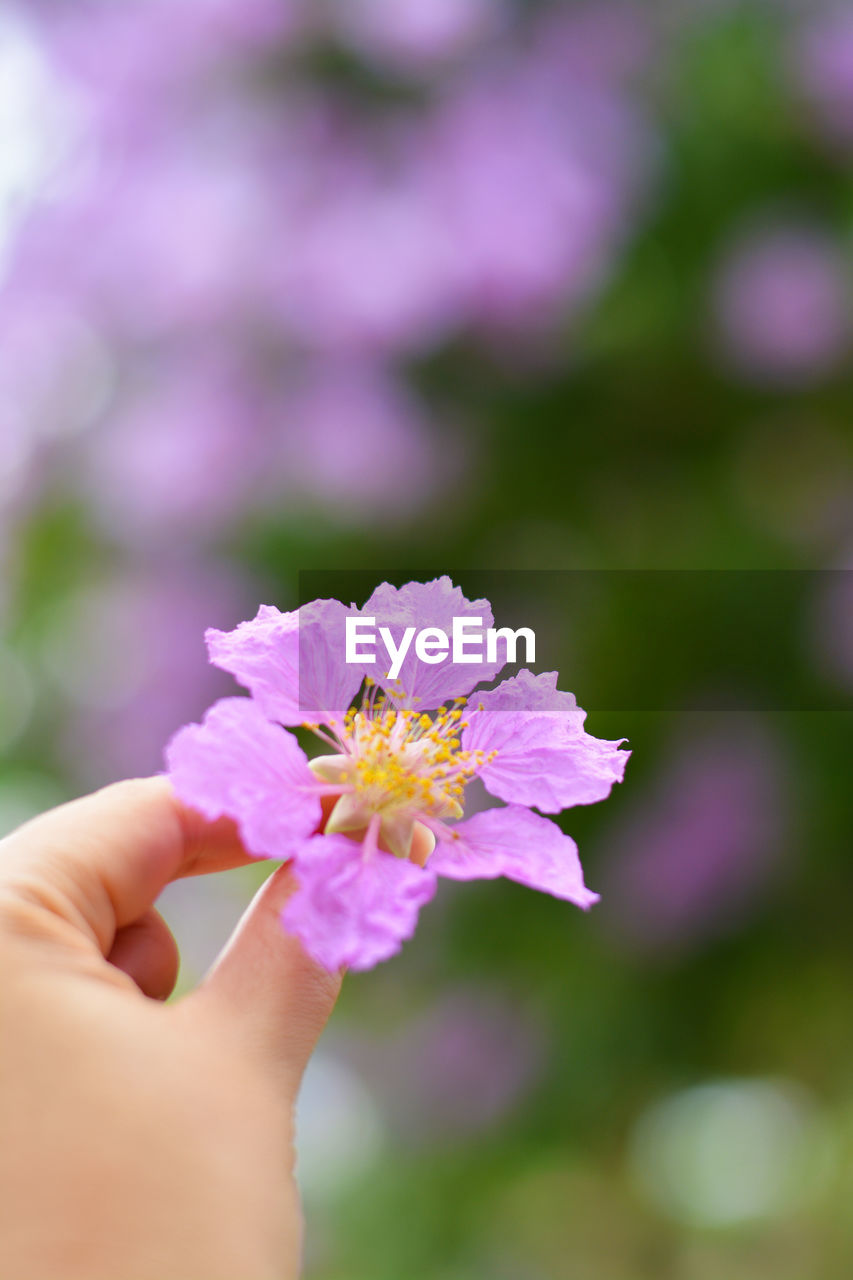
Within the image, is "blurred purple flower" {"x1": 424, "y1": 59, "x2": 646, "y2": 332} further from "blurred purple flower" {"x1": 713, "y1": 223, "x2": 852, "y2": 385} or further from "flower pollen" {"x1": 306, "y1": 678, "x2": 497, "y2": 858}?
"flower pollen" {"x1": 306, "y1": 678, "x2": 497, "y2": 858}

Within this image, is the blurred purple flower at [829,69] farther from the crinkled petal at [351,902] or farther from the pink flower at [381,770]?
the crinkled petal at [351,902]

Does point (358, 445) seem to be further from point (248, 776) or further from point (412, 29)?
point (248, 776)

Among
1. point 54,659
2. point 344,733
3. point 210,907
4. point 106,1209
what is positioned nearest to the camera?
point 106,1209

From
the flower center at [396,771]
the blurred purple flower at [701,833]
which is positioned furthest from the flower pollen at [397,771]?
the blurred purple flower at [701,833]

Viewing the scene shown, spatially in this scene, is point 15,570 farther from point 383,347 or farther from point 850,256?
point 850,256

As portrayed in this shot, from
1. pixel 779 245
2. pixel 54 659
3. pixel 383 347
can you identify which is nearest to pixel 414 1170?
pixel 54 659

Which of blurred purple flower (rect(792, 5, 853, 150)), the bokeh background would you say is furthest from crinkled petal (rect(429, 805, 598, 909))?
blurred purple flower (rect(792, 5, 853, 150))

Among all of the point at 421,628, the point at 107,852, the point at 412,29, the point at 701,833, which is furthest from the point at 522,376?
the point at 107,852
